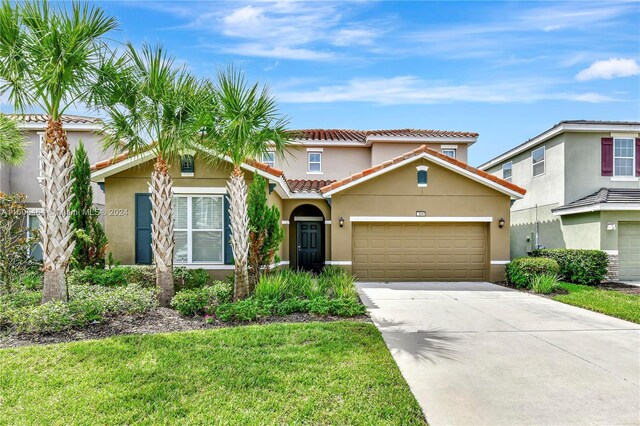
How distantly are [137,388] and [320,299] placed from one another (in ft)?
14.6

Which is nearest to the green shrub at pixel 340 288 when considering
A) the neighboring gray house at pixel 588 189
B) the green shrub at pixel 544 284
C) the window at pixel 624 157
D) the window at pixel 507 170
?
the green shrub at pixel 544 284

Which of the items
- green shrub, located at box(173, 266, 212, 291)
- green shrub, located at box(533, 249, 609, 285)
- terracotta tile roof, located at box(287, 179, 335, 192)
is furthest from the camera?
terracotta tile roof, located at box(287, 179, 335, 192)

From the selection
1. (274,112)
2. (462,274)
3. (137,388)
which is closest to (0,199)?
(274,112)

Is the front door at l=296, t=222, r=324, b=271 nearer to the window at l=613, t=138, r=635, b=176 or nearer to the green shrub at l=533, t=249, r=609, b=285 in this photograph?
the green shrub at l=533, t=249, r=609, b=285

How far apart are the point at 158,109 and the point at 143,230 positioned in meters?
4.68

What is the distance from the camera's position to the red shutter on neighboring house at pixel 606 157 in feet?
50.7

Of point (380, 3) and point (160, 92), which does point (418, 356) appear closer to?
point (160, 92)

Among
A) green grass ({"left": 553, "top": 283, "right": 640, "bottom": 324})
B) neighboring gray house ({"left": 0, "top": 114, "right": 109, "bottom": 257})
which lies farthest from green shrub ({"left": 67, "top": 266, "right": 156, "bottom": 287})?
green grass ({"left": 553, "top": 283, "right": 640, "bottom": 324})

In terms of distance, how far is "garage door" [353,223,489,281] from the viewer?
13406 millimetres

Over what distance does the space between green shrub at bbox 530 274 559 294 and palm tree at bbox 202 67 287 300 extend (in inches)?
359

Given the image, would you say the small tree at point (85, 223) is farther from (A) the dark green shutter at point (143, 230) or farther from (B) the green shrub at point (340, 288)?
(B) the green shrub at point (340, 288)

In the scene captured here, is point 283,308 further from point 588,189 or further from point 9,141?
point 588,189

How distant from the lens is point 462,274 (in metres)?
13.4

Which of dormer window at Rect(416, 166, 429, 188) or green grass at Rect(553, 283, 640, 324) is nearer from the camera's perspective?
green grass at Rect(553, 283, 640, 324)
